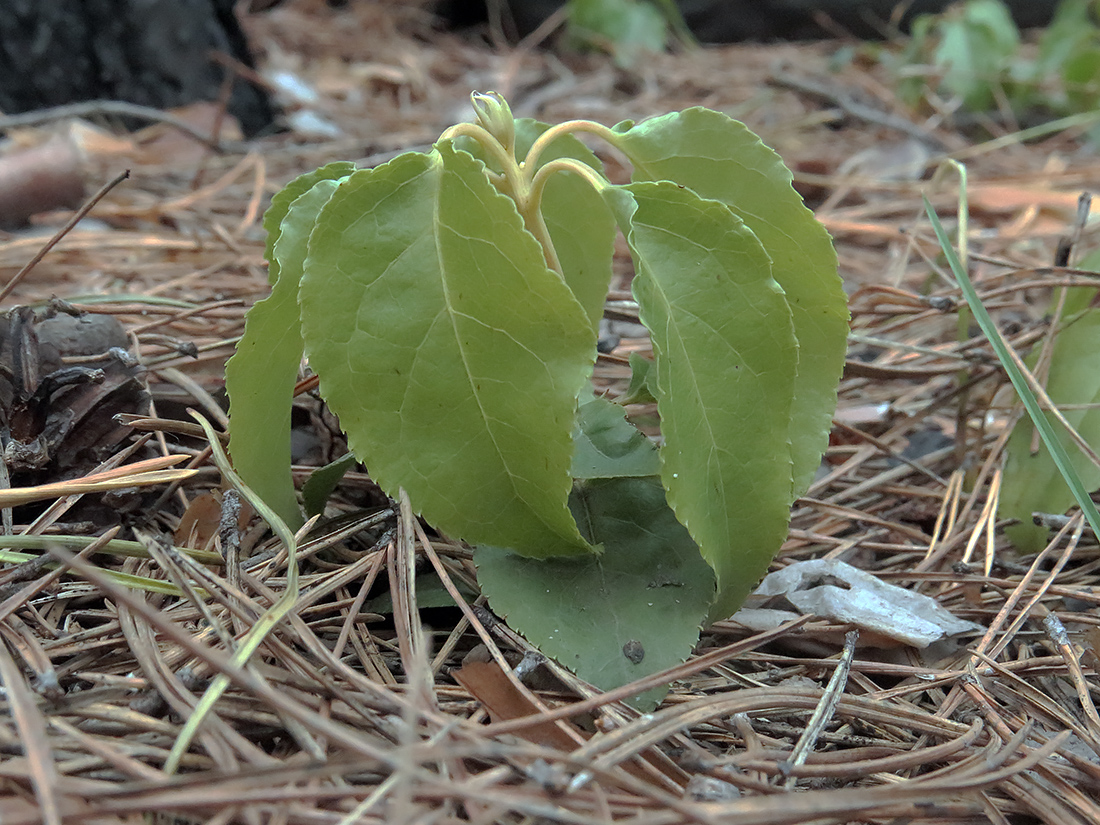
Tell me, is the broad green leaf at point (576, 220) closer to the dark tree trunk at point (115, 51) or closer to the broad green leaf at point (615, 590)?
the broad green leaf at point (615, 590)

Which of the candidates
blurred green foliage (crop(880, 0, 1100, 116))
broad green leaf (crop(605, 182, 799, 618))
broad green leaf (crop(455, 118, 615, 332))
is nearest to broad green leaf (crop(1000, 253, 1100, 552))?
broad green leaf (crop(605, 182, 799, 618))

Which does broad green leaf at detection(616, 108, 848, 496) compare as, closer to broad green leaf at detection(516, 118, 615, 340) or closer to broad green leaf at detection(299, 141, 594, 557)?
broad green leaf at detection(516, 118, 615, 340)

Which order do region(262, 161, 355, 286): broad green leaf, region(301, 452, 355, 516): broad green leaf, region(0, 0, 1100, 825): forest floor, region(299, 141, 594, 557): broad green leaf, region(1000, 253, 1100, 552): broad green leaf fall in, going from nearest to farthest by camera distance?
1. region(0, 0, 1100, 825): forest floor
2. region(299, 141, 594, 557): broad green leaf
3. region(262, 161, 355, 286): broad green leaf
4. region(301, 452, 355, 516): broad green leaf
5. region(1000, 253, 1100, 552): broad green leaf

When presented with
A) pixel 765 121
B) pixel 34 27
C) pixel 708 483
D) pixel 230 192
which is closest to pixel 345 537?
pixel 708 483

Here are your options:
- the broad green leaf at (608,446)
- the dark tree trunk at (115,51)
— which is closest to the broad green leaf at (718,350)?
the broad green leaf at (608,446)

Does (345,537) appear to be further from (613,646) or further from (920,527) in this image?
(920,527)
